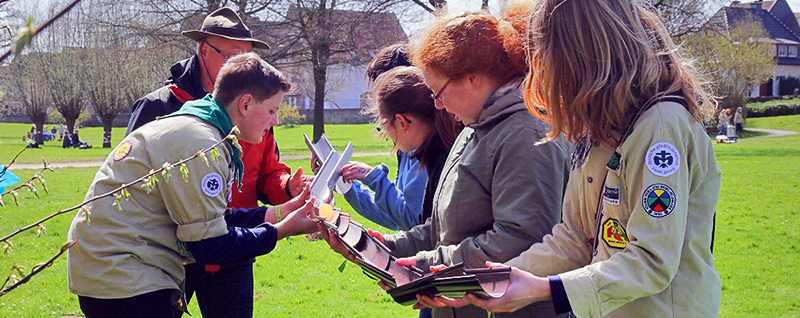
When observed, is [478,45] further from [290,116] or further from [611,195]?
[290,116]

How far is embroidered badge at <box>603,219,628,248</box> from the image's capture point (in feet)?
6.64

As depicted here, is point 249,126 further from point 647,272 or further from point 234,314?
point 647,272

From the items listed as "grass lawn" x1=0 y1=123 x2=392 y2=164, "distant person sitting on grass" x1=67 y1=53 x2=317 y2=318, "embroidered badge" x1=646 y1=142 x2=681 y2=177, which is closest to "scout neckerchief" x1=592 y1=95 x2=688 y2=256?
"embroidered badge" x1=646 y1=142 x2=681 y2=177

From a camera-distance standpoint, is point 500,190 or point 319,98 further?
point 319,98

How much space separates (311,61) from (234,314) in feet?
78.7

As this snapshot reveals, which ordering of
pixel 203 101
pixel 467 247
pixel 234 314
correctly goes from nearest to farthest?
pixel 467 247, pixel 203 101, pixel 234 314

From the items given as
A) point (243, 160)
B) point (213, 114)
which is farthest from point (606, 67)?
point (243, 160)

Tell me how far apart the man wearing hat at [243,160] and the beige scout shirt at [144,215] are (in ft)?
2.45

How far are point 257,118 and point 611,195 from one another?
5.71 feet

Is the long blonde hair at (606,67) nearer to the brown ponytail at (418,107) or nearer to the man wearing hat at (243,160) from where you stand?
the brown ponytail at (418,107)

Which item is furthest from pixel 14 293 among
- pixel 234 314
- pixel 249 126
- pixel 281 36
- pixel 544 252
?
pixel 281 36

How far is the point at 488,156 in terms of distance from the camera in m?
2.64

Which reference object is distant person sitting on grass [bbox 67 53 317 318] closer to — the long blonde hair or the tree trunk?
the long blonde hair

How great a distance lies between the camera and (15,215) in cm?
1188
